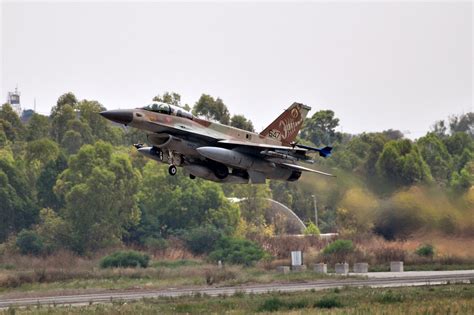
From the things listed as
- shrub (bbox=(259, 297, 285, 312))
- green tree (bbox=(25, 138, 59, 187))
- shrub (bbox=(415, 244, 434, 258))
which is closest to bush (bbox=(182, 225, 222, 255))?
shrub (bbox=(415, 244, 434, 258))

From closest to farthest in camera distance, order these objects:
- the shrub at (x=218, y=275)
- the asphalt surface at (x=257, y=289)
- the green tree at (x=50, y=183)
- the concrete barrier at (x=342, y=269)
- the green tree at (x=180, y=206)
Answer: the asphalt surface at (x=257, y=289) < the shrub at (x=218, y=275) < the concrete barrier at (x=342, y=269) < the green tree at (x=180, y=206) < the green tree at (x=50, y=183)

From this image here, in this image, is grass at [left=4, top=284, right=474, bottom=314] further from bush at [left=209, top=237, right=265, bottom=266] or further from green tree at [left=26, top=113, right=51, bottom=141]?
green tree at [left=26, top=113, right=51, bottom=141]

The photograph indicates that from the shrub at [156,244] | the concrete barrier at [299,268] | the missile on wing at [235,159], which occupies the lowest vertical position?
the concrete barrier at [299,268]

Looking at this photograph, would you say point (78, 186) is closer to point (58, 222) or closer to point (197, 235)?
point (58, 222)

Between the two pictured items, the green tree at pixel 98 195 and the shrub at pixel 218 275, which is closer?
the shrub at pixel 218 275

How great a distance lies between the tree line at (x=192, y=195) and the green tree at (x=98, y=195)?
0.07 m

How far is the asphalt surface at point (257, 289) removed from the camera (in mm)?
45344

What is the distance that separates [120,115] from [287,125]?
9.17 m

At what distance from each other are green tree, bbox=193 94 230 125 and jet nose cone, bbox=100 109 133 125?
6052cm

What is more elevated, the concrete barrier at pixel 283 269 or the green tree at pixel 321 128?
the green tree at pixel 321 128

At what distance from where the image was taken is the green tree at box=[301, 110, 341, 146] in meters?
131

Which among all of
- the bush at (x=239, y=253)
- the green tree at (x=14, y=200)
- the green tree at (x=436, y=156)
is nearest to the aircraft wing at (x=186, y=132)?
the bush at (x=239, y=253)

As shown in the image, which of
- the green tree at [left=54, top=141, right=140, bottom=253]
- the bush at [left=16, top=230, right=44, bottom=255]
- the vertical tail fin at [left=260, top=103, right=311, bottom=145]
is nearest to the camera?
the vertical tail fin at [left=260, top=103, right=311, bottom=145]

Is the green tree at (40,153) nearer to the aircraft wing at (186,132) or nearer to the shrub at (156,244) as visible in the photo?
the shrub at (156,244)
